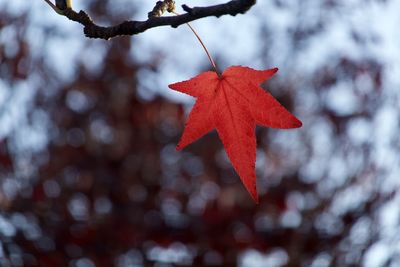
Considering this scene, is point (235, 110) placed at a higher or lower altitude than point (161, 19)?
lower

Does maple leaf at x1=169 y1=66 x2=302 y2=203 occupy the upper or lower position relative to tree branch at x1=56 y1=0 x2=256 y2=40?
lower

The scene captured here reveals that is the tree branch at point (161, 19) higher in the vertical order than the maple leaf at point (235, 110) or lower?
higher

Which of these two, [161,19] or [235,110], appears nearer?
[161,19]

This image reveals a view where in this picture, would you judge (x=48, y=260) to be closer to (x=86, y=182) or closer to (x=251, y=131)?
(x=86, y=182)

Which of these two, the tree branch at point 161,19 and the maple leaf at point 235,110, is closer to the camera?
the tree branch at point 161,19
